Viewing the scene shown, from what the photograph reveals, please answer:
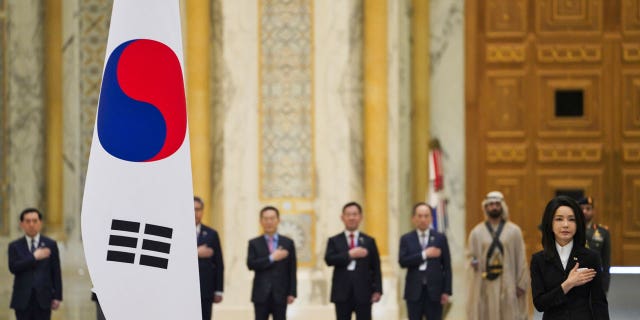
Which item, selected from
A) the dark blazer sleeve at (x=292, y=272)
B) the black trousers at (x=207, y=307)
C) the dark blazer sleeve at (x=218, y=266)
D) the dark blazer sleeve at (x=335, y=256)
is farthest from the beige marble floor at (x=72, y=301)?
the dark blazer sleeve at (x=335, y=256)

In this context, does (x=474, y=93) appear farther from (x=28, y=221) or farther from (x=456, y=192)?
(x=28, y=221)

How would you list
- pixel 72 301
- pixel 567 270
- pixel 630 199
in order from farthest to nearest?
pixel 630 199, pixel 72 301, pixel 567 270

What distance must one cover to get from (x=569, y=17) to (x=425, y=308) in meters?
4.46

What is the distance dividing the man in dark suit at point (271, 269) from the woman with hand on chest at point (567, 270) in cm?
585

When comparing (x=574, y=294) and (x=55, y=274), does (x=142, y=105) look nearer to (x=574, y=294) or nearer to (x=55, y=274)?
(x=574, y=294)

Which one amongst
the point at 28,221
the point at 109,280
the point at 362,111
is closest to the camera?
the point at 109,280

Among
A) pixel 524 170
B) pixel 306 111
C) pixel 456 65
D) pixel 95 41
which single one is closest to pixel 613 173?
pixel 524 170

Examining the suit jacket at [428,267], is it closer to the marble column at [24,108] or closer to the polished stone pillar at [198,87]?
the polished stone pillar at [198,87]

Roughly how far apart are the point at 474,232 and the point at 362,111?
7.41 feet

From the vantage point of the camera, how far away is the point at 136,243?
285 inches

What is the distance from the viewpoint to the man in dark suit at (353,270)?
12.9m

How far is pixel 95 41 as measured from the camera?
49.2 ft

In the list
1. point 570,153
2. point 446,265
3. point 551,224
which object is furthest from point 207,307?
point 551,224

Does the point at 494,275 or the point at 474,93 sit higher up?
the point at 474,93
